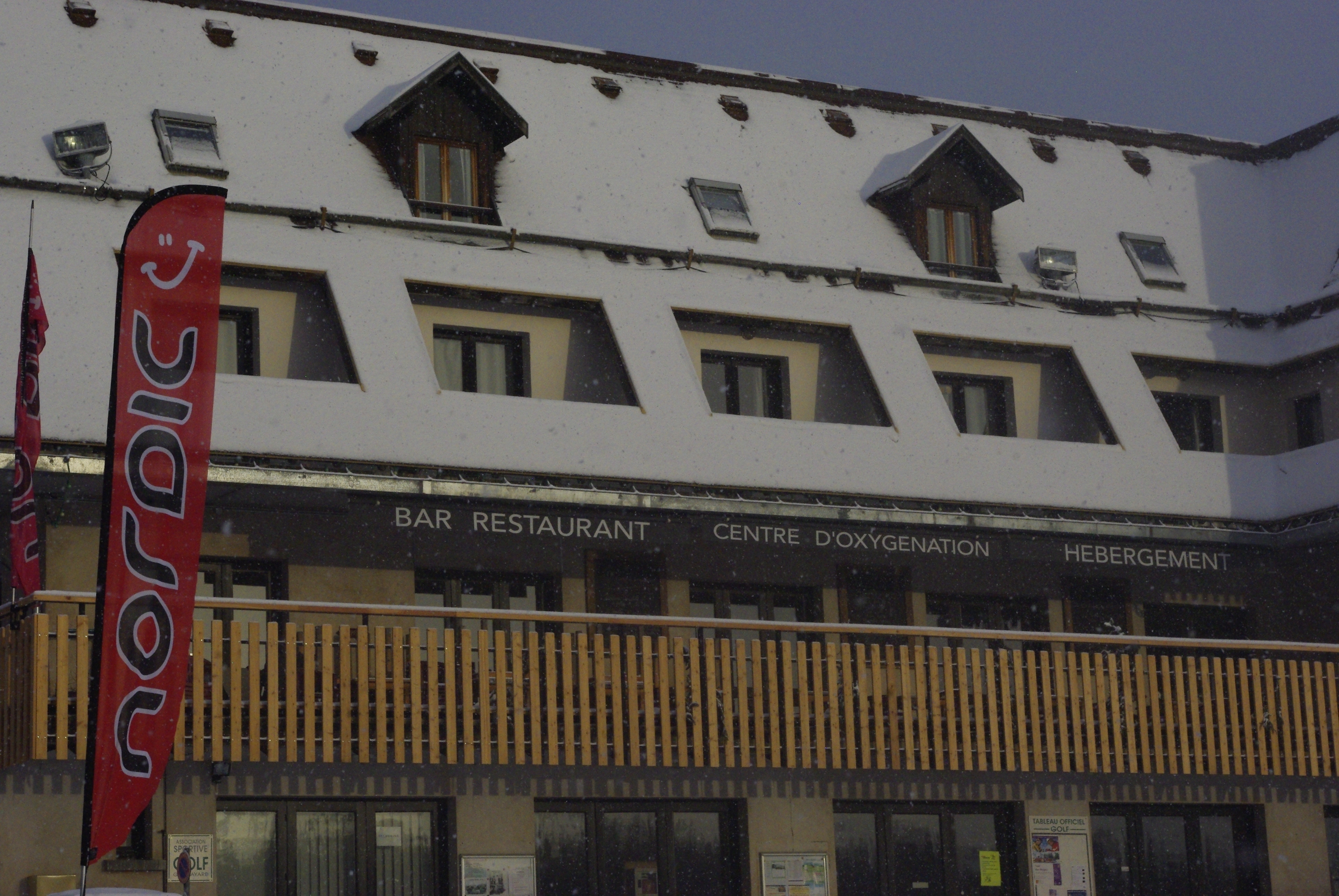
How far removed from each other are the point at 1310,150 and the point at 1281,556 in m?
6.04

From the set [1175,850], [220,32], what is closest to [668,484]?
[1175,850]

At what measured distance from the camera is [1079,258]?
1004 inches

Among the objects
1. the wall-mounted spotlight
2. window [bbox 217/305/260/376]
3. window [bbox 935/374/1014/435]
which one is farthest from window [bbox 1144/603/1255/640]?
the wall-mounted spotlight

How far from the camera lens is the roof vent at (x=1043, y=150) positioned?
88.2 ft

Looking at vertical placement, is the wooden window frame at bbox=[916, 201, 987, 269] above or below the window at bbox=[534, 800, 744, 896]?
above

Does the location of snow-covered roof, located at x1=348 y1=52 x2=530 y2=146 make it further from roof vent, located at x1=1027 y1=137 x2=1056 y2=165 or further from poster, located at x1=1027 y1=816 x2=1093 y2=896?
poster, located at x1=1027 y1=816 x2=1093 y2=896

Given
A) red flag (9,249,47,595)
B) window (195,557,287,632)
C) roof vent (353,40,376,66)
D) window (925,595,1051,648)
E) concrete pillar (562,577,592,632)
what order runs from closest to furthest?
red flag (9,249,47,595) → window (195,557,287,632) → concrete pillar (562,577,592,632) → window (925,595,1051,648) → roof vent (353,40,376,66)

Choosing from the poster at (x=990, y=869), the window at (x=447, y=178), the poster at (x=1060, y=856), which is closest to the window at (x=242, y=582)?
the window at (x=447, y=178)

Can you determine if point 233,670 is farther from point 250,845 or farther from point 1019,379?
point 1019,379

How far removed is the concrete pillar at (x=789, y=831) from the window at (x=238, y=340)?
247 inches

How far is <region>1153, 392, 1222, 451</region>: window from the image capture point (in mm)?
25062

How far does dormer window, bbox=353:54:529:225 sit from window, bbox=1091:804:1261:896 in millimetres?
8907

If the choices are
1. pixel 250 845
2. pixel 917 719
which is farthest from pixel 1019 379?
pixel 250 845

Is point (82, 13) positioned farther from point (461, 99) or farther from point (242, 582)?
point (242, 582)
